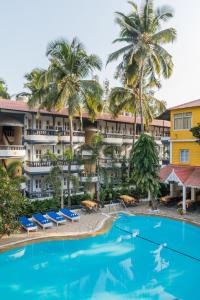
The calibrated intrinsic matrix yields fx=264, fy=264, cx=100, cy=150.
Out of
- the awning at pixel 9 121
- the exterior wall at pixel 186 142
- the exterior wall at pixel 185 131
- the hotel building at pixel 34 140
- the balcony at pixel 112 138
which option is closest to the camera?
the awning at pixel 9 121

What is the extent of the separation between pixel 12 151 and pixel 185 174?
1703cm

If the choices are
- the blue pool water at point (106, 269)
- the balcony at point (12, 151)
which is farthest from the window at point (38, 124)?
the blue pool water at point (106, 269)

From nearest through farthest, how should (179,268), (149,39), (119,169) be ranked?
1. (179,268)
2. (149,39)
3. (119,169)

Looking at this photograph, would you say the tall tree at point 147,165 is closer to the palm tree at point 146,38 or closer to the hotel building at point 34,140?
the hotel building at point 34,140

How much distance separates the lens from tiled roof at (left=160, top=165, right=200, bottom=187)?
24959mm

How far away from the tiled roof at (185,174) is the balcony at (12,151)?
14.4 meters

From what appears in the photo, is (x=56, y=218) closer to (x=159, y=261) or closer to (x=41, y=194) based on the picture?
(x=41, y=194)

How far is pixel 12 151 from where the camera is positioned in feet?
80.6

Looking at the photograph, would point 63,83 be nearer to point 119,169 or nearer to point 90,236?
point 119,169

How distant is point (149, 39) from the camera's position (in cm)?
2658

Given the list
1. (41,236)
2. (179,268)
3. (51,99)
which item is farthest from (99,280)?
(51,99)

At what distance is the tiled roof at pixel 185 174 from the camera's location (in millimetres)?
24959

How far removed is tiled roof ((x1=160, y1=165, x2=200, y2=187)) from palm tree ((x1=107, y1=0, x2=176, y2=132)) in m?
9.81

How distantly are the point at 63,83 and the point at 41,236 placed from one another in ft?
45.2
